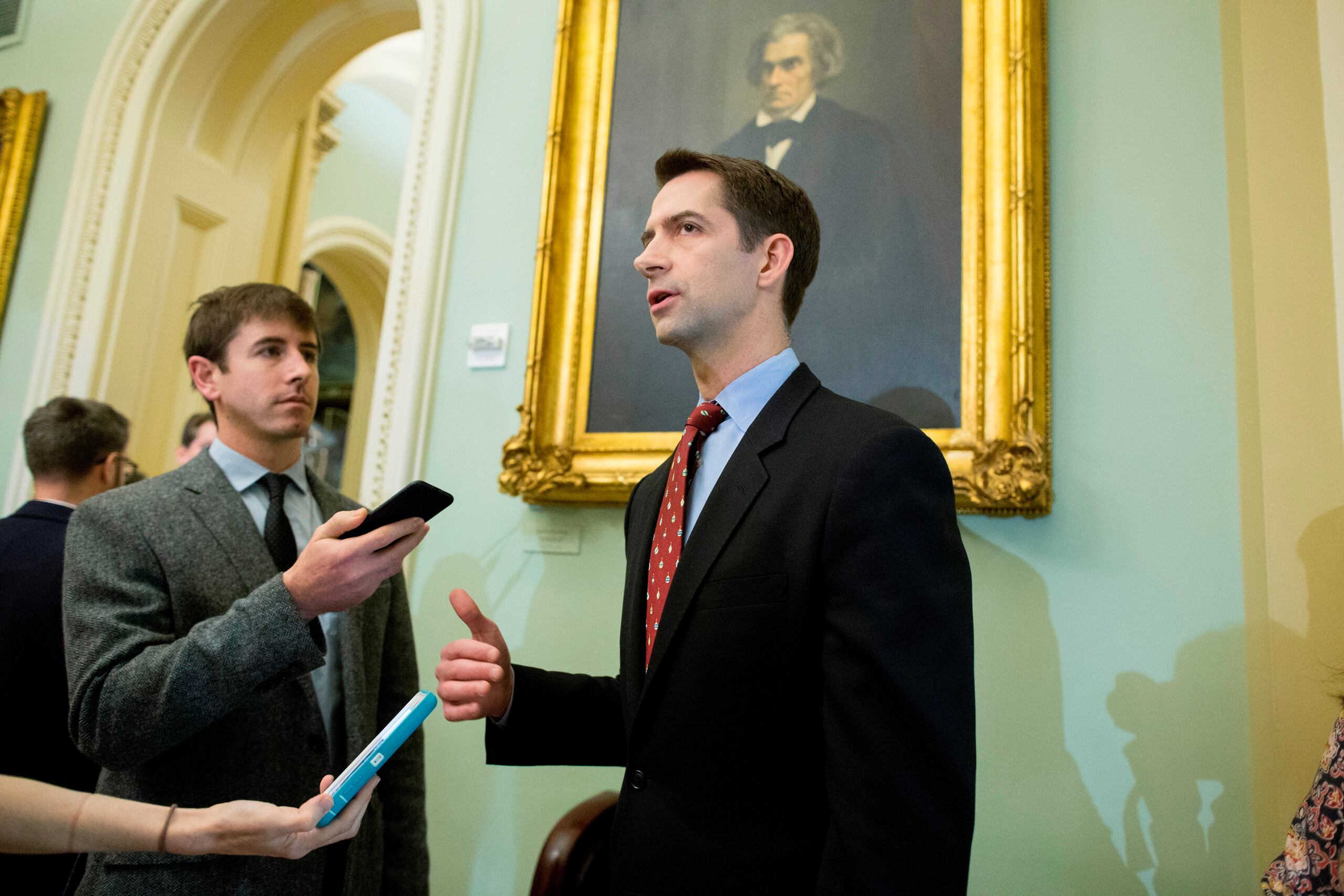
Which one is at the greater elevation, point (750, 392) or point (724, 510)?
point (750, 392)

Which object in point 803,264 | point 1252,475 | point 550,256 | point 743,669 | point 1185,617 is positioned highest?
point 550,256

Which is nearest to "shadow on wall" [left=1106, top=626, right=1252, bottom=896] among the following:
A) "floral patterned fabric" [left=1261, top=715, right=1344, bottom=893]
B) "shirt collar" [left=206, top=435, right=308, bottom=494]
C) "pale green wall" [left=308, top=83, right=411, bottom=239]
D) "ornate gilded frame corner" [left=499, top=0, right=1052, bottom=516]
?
"floral patterned fabric" [left=1261, top=715, right=1344, bottom=893]

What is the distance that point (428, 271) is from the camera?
3.41 m

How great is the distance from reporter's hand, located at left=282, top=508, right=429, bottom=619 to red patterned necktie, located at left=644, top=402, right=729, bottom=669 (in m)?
0.47

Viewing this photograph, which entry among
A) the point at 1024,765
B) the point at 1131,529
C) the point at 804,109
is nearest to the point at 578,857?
the point at 1024,765

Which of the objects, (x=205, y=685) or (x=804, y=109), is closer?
(x=205, y=685)

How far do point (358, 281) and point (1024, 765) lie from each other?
934 cm

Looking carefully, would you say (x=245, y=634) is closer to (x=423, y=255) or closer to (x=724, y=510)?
(x=724, y=510)

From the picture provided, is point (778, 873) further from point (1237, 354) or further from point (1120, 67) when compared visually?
point (1120, 67)

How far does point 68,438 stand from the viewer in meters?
2.84

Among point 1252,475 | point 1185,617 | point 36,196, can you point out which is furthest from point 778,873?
point 36,196

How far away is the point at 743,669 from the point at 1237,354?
1.81 metres

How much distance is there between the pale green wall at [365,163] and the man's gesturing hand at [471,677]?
7.99 metres

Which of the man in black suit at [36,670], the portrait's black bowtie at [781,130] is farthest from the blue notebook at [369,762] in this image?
the portrait's black bowtie at [781,130]
